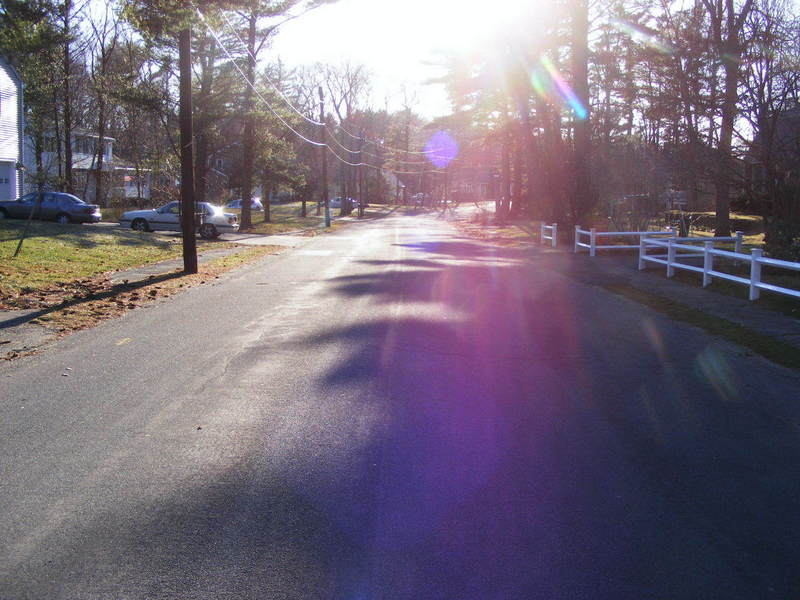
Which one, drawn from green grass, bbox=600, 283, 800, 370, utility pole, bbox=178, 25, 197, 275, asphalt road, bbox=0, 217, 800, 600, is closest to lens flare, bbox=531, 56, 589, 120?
utility pole, bbox=178, 25, 197, 275

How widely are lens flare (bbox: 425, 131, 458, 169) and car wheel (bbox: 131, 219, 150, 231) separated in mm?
47601

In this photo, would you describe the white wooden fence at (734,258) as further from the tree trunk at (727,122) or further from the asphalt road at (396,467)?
the asphalt road at (396,467)

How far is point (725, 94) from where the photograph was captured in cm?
1769

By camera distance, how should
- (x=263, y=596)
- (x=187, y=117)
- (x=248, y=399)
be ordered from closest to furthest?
(x=263, y=596)
(x=248, y=399)
(x=187, y=117)

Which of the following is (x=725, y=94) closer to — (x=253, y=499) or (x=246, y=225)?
(x=253, y=499)

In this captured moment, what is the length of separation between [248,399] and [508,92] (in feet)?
132

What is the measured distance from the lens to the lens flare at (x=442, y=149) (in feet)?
262

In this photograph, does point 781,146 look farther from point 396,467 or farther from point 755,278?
point 396,467

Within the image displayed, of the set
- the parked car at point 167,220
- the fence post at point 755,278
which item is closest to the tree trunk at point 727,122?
the fence post at point 755,278

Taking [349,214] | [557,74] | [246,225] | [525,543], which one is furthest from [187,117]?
[349,214]

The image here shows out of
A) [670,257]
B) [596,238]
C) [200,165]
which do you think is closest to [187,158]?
[670,257]

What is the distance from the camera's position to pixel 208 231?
31.0 m

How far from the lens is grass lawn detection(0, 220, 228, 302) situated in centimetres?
1430

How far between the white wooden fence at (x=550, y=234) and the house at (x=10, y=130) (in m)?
24.1
